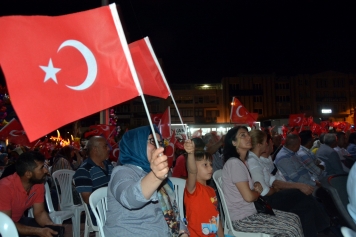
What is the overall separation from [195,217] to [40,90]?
253cm

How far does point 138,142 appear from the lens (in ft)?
10.3

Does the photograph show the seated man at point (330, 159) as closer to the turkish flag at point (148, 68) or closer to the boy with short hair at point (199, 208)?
Result: the boy with short hair at point (199, 208)

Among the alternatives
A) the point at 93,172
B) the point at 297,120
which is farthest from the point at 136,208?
the point at 297,120

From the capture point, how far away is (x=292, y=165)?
22.2 feet

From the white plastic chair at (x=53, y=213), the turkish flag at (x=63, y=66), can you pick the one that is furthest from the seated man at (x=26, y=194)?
the turkish flag at (x=63, y=66)

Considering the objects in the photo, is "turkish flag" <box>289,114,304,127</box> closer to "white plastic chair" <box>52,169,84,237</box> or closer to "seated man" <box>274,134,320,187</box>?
"seated man" <box>274,134,320,187</box>

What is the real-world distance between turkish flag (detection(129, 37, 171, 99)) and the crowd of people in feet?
2.33

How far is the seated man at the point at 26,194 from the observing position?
13.7 feet

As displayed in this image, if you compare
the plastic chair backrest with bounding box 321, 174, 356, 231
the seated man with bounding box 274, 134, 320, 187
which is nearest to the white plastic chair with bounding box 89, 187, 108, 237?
the plastic chair backrest with bounding box 321, 174, 356, 231

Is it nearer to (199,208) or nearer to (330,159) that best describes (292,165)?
(330,159)

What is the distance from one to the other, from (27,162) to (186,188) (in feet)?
6.20

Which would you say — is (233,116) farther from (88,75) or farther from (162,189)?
(88,75)

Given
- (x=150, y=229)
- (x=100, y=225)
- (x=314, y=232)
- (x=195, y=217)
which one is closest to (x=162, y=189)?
(x=150, y=229)

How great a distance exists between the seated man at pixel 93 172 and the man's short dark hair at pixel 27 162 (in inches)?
36.5
